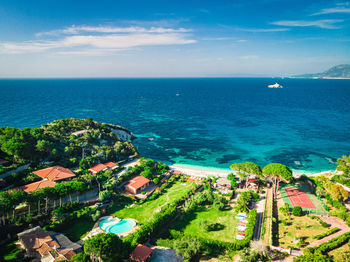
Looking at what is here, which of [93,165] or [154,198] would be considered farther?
[93,165]

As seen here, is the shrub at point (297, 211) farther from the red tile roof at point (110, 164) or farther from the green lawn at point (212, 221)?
the red tile roof at point (110, 164)

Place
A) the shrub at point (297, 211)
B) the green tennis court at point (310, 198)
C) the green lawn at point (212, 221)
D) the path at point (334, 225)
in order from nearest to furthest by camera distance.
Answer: the path at point (334, 225)
the green lawn at point (212, 221)
the shrub at point (297, 211)
the green tennis court at point (310, 198)

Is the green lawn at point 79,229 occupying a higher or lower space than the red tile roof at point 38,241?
lower

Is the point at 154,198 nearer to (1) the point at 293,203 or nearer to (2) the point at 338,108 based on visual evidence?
(1) the point at 293,203

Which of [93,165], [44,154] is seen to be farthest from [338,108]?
[44,154]

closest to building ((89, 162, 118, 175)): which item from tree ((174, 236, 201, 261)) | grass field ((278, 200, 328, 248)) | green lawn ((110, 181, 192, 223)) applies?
green lawn ((110, 181, 192, 223))

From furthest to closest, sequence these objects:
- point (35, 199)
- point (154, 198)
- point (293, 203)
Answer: point (154, 198) < point (293, 203) < point (35, 199)

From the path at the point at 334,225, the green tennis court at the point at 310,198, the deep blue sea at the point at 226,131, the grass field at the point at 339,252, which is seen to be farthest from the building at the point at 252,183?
the grass field at the point at 339,252
